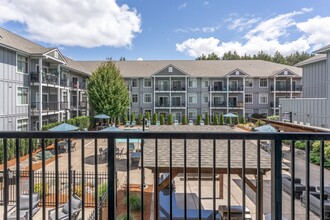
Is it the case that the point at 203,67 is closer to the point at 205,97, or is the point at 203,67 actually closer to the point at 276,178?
the point at 205,97

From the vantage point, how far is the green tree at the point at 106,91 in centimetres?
2617

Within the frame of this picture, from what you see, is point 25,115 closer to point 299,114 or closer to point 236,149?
point 236,149

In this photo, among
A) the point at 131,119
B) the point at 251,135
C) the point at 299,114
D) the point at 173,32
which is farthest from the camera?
the point at 173,32

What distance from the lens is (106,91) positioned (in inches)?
1035

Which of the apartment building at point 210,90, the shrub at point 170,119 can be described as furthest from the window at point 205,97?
the shrub at point 170,119

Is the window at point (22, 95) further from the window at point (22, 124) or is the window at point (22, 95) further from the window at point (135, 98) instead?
the window at point (135, 98)

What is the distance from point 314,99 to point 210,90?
54.5ft

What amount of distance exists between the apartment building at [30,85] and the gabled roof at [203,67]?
11.1 metres

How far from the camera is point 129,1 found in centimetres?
1798

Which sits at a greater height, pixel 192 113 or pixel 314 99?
pixel 314 99

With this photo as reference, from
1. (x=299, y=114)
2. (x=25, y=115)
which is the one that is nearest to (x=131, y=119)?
(x=25, y=115)

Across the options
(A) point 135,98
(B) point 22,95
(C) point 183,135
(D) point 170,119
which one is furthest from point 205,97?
(C) point 183,135

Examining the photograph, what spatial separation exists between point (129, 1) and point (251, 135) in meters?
18.5

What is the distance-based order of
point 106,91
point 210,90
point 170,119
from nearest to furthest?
1. point 106,91
2. point 170,119
3. point 210,90
